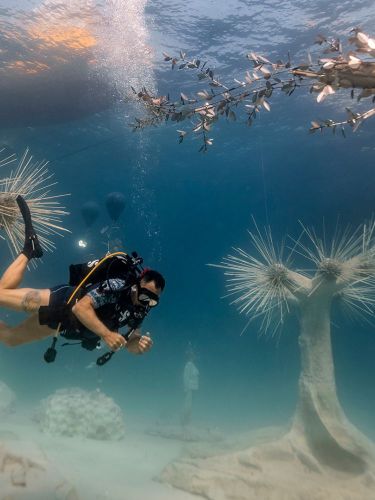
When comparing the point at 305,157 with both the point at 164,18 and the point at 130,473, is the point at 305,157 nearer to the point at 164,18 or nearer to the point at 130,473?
A: the point at 164,18

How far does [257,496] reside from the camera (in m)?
6.32

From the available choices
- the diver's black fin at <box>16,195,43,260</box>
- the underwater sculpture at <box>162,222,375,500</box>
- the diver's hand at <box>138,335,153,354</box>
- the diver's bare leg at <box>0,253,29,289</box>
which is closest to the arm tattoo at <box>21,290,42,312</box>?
the diver's bare leg at <box>0,253,29,289</box>

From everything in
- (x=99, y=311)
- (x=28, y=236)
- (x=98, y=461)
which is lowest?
(x=98, y=461)

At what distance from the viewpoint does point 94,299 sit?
3844mm

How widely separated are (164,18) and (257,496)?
17082mm

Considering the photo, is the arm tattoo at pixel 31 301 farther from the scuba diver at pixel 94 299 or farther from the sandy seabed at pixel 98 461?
the sandy seabed at pixel 98 461

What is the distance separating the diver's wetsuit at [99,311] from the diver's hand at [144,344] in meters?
0.20

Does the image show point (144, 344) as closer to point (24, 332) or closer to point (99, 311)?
point (99, 311)

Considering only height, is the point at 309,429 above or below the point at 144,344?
below

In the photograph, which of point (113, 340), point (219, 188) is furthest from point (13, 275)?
point (219, 188)

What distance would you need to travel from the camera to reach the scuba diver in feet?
12.6

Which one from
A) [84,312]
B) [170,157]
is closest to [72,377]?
[170,157]

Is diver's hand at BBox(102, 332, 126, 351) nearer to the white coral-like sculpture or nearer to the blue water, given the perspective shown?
the white coral-like sculpture

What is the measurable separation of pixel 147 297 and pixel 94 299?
0.56 metres
